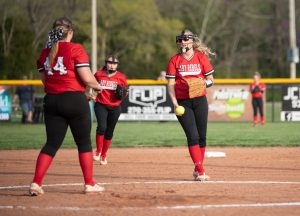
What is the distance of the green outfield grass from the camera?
731 inches

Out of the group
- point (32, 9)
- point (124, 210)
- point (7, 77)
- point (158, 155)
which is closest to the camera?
point (124, 210)

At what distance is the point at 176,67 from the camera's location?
10.7m

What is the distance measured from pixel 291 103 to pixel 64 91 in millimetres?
18161

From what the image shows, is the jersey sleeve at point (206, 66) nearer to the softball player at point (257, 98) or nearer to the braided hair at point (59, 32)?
the braided hair at point (59, 32)

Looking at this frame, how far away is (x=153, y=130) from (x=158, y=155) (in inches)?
321

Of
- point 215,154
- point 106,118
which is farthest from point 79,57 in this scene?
point 215,154

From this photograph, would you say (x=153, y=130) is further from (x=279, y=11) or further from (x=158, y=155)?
(x=279, y=11)

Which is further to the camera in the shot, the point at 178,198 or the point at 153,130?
the point at 153,130

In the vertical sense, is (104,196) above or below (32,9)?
below

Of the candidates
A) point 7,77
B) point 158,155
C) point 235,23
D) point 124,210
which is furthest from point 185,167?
point 235,23

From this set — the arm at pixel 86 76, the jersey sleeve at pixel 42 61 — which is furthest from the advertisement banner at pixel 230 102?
the arm at pixel 86 76

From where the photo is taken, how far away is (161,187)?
988 cm

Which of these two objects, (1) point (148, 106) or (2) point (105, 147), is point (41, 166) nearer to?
(2) point (105, 147)

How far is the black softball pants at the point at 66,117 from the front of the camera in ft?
29.3
